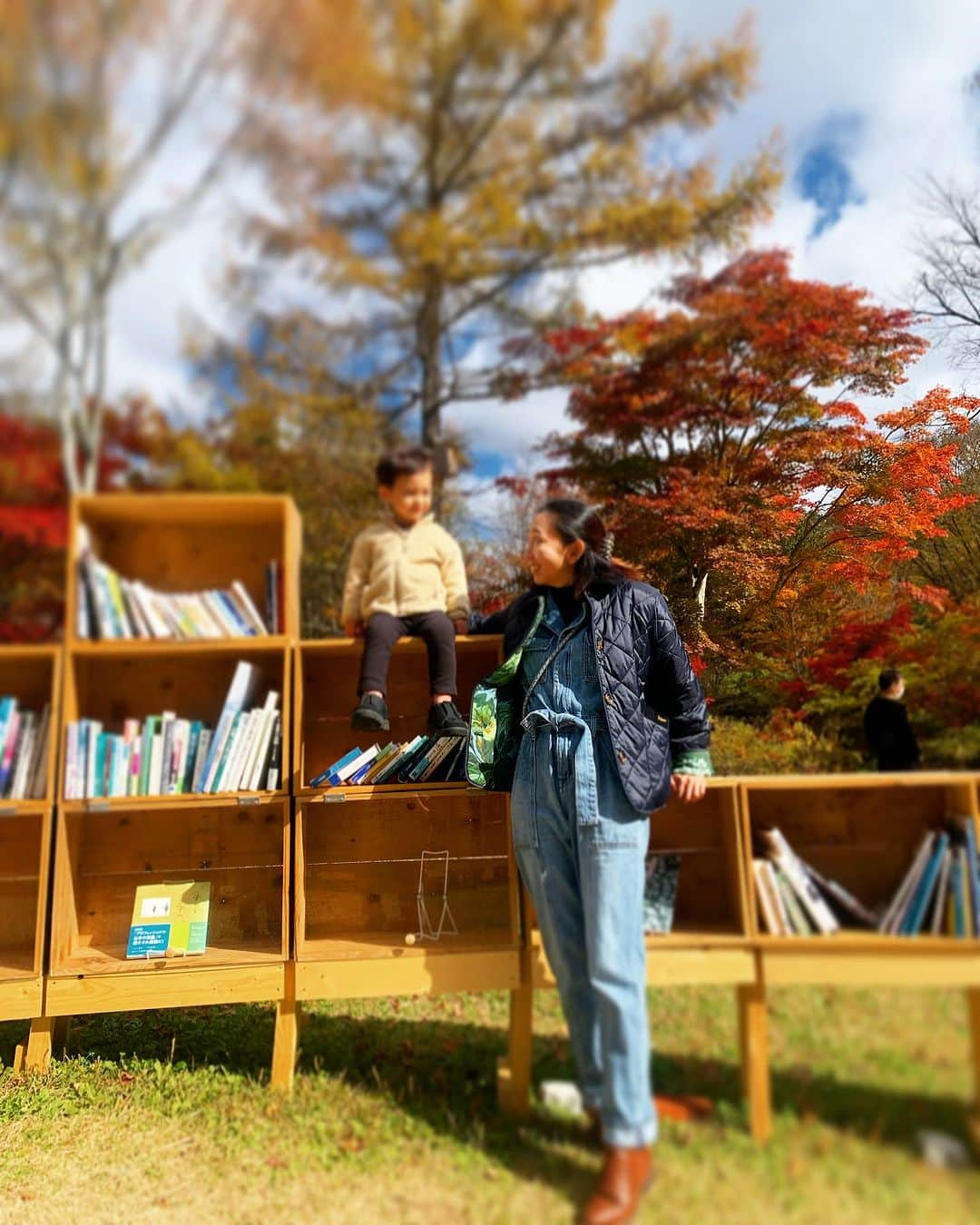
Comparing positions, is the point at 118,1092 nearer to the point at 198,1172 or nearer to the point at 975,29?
the point at 198,1172

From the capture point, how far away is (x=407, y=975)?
106 inches

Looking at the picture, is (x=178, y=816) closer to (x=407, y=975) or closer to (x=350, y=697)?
(x=350, y=697)

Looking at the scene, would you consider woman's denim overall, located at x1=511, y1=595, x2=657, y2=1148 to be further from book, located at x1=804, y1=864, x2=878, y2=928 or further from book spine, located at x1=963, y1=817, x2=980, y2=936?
book spine, located at x1=963, y1=817, x2=980, y2=936

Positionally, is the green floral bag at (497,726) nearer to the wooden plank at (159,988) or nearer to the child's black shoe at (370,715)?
the child's black shoe at (370,715)

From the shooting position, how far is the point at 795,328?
297 cm

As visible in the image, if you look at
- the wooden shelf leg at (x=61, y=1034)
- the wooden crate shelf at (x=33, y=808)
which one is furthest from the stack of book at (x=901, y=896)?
the wooden shelf leg at (x=61, y=1034)

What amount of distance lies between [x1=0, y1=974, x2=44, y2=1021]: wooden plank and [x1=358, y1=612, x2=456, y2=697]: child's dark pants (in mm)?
1587

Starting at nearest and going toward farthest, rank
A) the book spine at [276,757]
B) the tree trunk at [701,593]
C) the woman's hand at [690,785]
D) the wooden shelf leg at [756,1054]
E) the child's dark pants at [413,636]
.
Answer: the wooden shelf leg at [756,1054] < the woman's hand at [690,785] < the child's dark pants at [413,636] < the book spine at [276,757] < the tree trunk at [701,593]

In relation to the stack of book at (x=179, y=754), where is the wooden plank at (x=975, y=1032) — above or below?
below

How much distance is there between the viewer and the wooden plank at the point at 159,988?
2.71 meters

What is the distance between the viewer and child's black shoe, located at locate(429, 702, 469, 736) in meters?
2.61

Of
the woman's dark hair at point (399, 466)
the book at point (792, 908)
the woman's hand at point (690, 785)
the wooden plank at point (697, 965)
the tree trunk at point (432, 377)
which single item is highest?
the tree trunk at point (432, 377)

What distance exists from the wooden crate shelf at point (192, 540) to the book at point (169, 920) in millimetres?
1000

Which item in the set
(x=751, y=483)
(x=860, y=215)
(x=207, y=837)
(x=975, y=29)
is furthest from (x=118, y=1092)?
(x=975, y=29)
